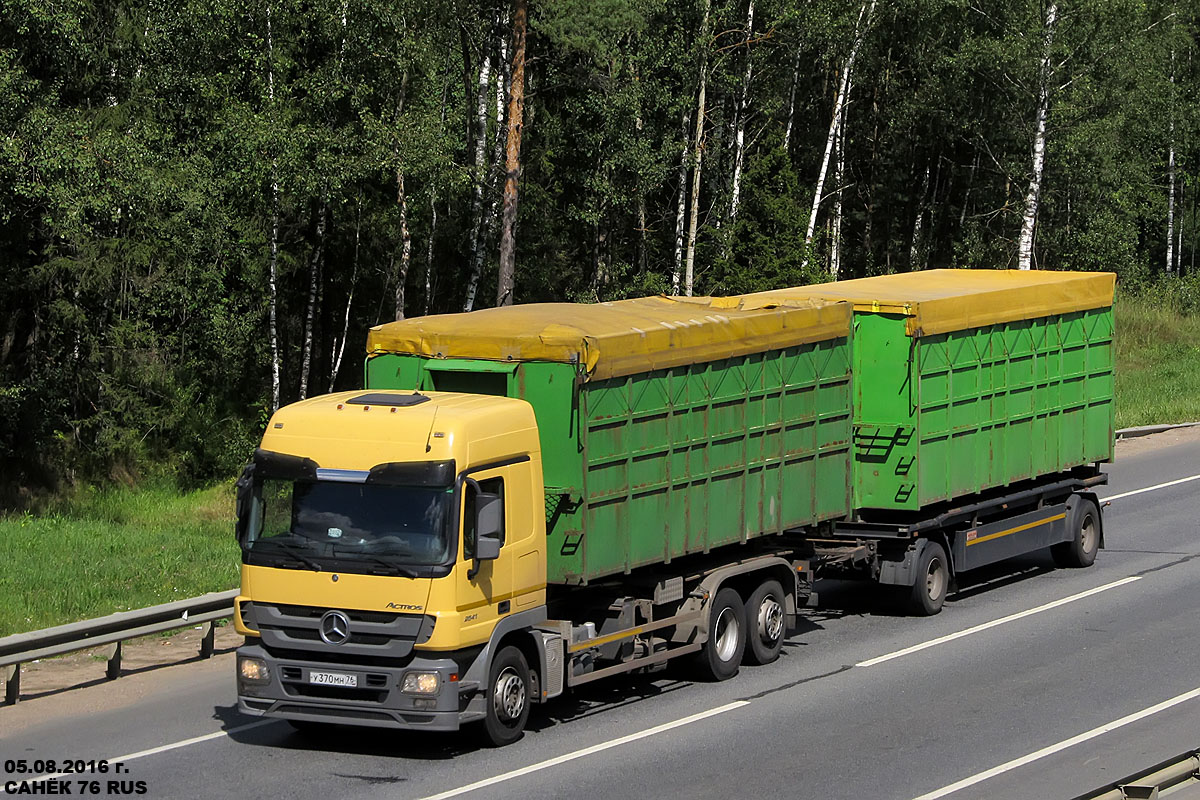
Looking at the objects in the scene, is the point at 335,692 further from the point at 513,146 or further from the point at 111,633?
the point at 513,146

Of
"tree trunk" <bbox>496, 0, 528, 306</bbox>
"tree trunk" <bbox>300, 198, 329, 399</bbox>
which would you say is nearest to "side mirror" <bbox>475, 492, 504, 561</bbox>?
"tree trunk" <bbox>496, 0, 528, 306</bbox>

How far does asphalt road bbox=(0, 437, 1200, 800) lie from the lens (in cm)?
1075

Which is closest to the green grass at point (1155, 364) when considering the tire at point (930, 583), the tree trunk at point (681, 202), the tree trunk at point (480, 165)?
the tree trunk at point (681, 202)

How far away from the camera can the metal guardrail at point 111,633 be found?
13.1 metres

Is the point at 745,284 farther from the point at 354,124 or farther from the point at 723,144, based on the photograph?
the point at 354,124

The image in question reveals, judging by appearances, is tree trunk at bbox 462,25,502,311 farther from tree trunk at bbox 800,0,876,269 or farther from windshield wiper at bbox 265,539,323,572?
windshield wiper at bbox 265,539,323,572

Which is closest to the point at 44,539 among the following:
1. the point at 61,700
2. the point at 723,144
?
the point at 61,700

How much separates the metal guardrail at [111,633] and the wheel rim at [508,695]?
4.19 m

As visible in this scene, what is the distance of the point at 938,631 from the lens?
16.1 metres

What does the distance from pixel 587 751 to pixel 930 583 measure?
21.5 feet

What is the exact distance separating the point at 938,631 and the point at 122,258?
19.5m

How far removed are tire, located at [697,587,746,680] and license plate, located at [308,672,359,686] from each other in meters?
3.82

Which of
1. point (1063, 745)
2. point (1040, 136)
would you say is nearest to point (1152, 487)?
point (1063, 745)

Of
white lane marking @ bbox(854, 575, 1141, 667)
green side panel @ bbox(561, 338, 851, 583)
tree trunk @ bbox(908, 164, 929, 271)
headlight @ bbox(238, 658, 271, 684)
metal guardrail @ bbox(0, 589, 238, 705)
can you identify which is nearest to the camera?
headlight @ bbox(238, 658, 271, 684)
